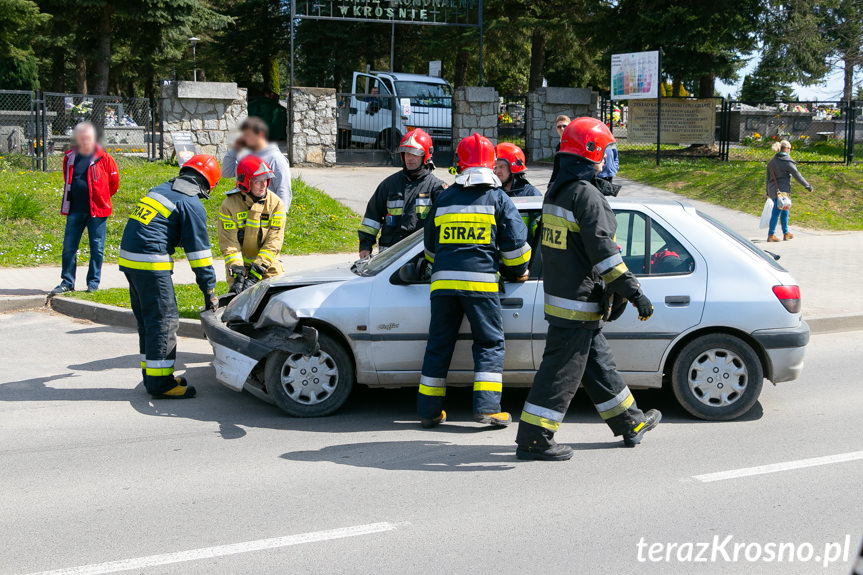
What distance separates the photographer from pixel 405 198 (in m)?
7.69

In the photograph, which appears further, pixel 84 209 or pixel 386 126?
pixel 386 126

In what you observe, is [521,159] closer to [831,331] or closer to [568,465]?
[568,465]

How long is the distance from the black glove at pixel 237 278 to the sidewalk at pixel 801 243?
3.09 meters

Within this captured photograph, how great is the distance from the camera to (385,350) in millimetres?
6328

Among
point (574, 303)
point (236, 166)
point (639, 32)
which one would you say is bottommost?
point (574, 303)

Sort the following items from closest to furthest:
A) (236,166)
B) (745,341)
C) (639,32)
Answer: (745,341)
(236,166)
(639,32)

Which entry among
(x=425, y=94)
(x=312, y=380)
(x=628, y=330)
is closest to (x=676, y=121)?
(x=425, y=94)

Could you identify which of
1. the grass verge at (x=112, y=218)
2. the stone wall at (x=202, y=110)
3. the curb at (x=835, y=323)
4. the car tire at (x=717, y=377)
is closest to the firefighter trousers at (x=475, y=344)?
the car tire at (x=717, y=377)

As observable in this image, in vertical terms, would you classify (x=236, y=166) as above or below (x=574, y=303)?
above

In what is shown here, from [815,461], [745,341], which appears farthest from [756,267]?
[815,461]

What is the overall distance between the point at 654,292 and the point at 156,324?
11.9 feet

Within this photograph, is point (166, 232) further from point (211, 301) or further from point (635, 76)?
point (635, 76)

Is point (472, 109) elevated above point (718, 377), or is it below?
above

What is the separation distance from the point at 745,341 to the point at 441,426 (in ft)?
7.06
